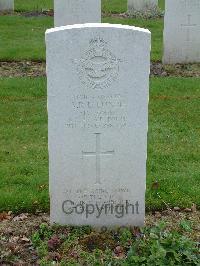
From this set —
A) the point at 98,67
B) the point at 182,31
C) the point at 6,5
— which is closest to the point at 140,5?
the point at 6,5

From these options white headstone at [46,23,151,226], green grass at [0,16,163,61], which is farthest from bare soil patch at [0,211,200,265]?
green grass at [0,16,163,61]

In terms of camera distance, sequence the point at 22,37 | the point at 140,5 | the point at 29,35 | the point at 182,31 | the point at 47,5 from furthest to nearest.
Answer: the point at 47,5
the point at 140,5
the point at 29,35
the point at 22,37
the point at 182,31

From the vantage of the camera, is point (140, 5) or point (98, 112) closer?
point (98, 112)

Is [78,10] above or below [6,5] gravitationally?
above

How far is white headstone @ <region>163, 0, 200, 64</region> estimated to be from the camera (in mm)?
10681

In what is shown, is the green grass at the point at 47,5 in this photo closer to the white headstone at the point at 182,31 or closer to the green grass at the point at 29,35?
the green grass at the point at 29,35

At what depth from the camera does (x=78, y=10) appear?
11.4m

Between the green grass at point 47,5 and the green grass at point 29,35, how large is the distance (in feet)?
5.42

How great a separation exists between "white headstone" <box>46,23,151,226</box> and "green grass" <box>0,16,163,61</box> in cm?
648

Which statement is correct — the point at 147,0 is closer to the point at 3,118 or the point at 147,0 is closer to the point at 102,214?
the point at 3,118

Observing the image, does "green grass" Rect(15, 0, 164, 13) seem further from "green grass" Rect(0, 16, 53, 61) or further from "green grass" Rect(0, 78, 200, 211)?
"green grass" Rect(0, 78, 200, 211)

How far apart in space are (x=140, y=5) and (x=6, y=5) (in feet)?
12.4

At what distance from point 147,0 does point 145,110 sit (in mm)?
12193

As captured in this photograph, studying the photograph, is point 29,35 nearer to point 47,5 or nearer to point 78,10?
point 78,10
